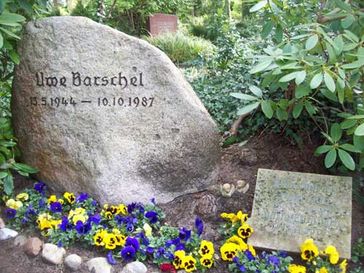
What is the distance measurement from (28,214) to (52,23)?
123cm

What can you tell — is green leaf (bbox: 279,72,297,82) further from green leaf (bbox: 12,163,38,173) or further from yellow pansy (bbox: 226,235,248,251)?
green leaf (bbox: 12,163,38,173)

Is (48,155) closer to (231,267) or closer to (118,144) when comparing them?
(118,144)

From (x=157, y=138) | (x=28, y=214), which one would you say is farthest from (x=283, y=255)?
(x=28, y=214)

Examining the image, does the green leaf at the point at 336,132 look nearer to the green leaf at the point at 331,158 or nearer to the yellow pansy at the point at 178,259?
the green leaf at the point at 331,158

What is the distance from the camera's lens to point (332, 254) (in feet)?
7.59

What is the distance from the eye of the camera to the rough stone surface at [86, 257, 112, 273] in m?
2.37

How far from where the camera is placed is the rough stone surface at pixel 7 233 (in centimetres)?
264

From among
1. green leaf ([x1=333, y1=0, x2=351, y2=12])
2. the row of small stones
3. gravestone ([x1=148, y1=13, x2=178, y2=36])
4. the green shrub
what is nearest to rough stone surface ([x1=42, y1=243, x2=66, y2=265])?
the row of small stones

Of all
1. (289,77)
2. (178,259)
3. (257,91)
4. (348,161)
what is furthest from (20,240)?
(348,161)

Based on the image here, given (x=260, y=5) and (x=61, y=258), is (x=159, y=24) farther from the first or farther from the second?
(x=61, y=258)

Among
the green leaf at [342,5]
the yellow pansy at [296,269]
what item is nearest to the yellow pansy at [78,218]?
the yellow pansy at [296,269]

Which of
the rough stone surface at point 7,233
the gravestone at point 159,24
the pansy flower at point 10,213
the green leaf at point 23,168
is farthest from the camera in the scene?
the gravestone at point 159,24

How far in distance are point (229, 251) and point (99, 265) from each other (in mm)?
695

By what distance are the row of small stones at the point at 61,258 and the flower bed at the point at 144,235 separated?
1.9 inches
